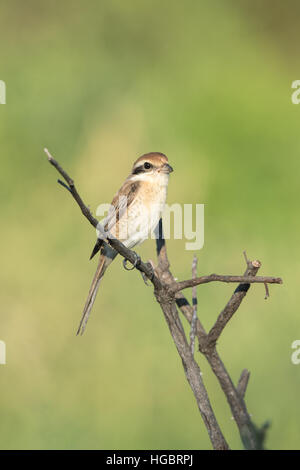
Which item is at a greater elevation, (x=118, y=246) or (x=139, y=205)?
(x=139, y=205)

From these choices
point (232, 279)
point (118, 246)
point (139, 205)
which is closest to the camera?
point (232, 279)

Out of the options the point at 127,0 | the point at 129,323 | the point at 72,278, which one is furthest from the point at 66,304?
the point at 127,0

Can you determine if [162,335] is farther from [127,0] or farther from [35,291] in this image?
[127,0]

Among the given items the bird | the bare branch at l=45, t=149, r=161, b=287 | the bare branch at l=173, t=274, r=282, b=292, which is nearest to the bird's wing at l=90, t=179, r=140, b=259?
the bird

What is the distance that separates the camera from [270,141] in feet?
13.1

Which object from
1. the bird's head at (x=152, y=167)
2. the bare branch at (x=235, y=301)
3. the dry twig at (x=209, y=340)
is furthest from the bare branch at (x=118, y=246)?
the bird's head at (x=152, y=167)

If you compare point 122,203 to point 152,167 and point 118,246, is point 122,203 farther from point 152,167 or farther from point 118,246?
point 118,246

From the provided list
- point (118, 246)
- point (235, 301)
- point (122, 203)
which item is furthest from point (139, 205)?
point (235, 301)

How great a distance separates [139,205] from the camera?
94.0 inches

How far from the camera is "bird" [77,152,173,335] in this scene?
236cm

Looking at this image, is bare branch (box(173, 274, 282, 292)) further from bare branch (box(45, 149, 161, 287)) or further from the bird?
the bird

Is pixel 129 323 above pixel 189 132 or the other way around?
the other way around

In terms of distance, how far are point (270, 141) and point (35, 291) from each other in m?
1.72
